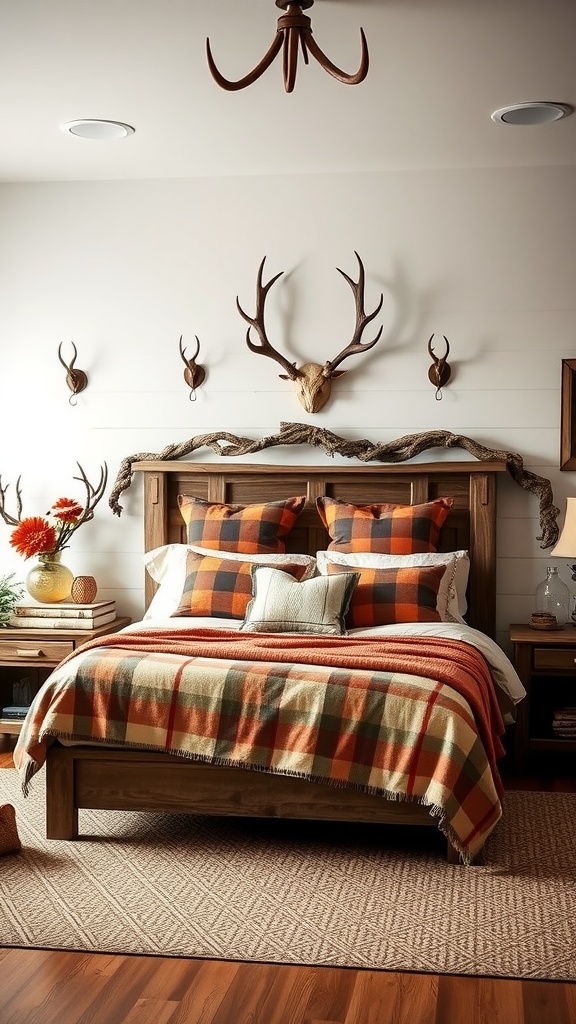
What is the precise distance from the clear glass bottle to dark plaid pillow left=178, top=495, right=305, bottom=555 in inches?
47.2

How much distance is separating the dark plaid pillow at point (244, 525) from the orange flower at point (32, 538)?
2.18ft

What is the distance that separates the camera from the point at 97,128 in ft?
14.6

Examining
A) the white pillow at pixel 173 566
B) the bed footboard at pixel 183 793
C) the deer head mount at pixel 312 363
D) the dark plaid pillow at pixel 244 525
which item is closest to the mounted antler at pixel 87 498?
the white pillow at pixel 173 566

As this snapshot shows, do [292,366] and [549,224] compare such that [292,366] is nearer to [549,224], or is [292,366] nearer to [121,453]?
[121,453]

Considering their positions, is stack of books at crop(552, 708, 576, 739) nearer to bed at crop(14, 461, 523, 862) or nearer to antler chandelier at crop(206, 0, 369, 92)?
bed at crop(14, 461, 523, 862)

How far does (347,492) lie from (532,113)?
1.88 m

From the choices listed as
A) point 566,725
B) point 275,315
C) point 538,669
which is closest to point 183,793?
point 538,669

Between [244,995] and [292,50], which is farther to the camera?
[292,50]

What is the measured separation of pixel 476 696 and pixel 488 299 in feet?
7.55

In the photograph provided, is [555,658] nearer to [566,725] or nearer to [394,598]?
[566,725]

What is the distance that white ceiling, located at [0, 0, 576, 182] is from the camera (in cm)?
339

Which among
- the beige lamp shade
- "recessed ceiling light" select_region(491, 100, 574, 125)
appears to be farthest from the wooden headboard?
"recessed ceiling light" select_region(491, 100, 574, 125)

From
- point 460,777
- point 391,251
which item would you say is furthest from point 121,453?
point 460,777

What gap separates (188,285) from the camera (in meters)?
5.26
